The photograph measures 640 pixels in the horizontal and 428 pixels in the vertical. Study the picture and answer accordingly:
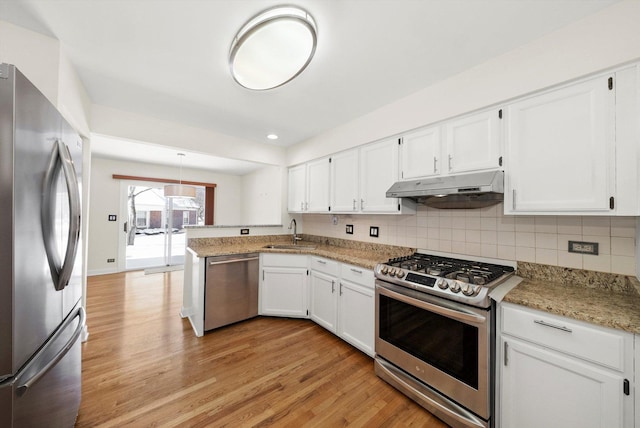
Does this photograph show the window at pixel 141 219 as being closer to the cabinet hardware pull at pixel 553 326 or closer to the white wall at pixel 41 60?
the white wall at pixel 41 60

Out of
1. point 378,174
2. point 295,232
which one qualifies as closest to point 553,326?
point 378,174

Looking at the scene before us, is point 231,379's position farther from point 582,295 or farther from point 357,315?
point 582,295

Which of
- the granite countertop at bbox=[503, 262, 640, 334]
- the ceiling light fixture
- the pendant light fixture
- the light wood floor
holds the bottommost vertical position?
the light wood floor

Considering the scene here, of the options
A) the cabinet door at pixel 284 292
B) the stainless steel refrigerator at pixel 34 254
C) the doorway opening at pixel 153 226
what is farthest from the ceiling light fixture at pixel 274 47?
the doorway opening at pixel 153 226

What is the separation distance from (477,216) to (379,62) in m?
1.49

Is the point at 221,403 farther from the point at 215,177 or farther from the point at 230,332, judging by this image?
the point at 215,177

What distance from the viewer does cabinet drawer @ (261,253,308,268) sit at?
9.75 ft

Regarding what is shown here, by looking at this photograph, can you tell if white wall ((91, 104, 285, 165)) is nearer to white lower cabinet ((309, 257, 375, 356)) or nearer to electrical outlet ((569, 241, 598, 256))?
white lower cabinet ((309, 257, 375, 356))

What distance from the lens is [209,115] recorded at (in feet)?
9.14

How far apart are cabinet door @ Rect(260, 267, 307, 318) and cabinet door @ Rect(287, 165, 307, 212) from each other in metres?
1.05

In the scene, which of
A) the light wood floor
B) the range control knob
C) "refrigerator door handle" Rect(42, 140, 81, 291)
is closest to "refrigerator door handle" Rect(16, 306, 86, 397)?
"refrigerator door handle" Rect(42, 140, 81, 291)

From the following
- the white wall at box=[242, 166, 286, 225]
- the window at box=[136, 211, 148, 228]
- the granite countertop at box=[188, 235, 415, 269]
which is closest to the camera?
the granite countertop at box=[188, 235, 415, 269]

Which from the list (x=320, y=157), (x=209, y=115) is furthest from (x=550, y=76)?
(x=209, y=115)

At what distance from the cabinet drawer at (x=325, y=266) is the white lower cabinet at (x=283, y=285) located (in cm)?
15
